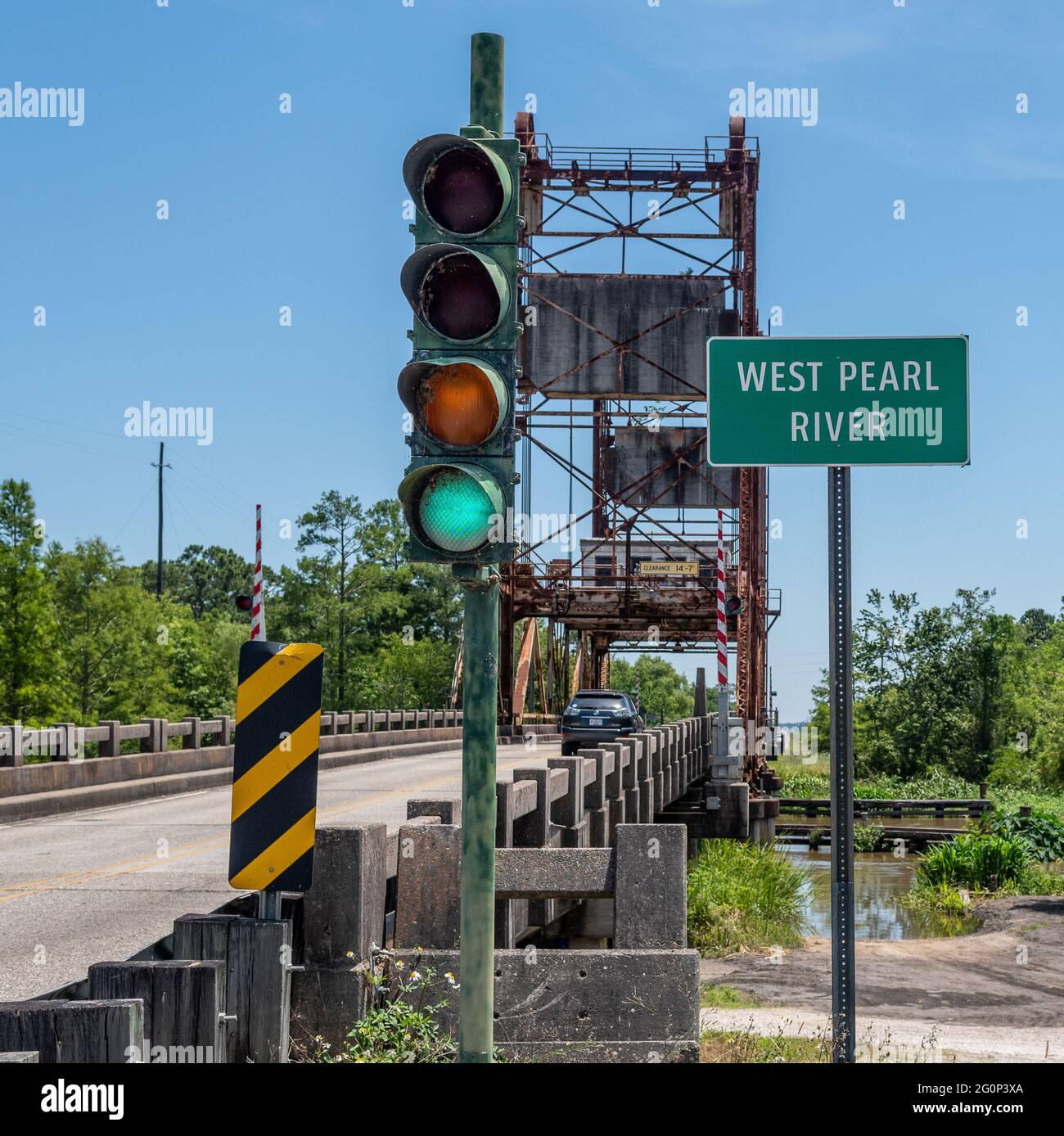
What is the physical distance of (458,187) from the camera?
17.4 ft

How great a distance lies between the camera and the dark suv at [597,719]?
29.4 m

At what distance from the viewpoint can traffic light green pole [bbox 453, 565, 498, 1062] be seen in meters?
5.16

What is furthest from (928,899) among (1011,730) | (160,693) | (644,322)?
(160,693)

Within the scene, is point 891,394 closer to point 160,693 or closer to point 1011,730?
point 1011,730

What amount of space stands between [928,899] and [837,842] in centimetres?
2396

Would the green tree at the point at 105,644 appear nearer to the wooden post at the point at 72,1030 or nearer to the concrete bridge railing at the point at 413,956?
the concrete bridge railing at the point at 413,956

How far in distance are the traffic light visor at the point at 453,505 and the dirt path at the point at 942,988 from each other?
29.8 ft

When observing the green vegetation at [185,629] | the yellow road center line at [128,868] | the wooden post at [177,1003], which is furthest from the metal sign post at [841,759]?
the green vegetation at [185,629]

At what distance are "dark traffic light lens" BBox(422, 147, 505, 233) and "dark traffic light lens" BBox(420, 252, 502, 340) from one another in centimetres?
15

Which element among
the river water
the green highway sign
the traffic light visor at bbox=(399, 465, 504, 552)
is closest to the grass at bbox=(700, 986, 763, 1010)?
the river water

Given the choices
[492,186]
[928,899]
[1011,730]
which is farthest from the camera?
[1011,730]

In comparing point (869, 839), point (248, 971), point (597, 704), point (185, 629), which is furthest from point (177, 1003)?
point (185, 629)

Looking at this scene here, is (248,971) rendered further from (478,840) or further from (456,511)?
(456,511)
